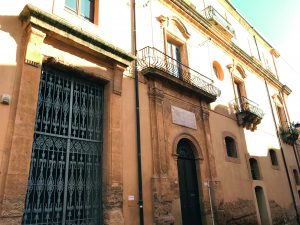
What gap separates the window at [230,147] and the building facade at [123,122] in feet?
0.14

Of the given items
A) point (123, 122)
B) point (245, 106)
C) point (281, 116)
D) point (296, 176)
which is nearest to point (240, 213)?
point (245, 106)

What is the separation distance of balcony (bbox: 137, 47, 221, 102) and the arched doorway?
2033 mm

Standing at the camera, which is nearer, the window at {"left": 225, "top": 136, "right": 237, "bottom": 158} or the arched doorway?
the arched doorway

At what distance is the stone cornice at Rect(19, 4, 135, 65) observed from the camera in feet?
18.5

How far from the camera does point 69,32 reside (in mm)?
6270

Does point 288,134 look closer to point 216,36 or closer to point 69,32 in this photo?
point 216,36

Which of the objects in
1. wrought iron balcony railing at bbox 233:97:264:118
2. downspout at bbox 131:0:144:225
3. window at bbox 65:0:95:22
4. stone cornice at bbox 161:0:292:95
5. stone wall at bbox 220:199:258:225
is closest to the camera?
downspout at bbox 131:0:144:225

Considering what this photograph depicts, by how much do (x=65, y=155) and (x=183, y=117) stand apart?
14.6 feet

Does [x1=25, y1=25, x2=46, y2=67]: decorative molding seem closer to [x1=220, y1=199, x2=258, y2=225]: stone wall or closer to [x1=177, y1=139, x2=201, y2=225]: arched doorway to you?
[x1=177, y1=139, x2=201, y2=225]: arched doorway

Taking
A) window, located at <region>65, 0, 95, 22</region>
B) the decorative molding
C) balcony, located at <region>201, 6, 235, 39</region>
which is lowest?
the decorative molding

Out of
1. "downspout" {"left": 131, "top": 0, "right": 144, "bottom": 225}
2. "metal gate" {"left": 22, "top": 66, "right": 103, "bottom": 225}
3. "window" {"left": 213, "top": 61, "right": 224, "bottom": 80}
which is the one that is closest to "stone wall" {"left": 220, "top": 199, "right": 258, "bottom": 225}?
"downspout" {"left": 131, "top": 0, "right": 144, "bottom": 225}

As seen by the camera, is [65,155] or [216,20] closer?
[65,155]

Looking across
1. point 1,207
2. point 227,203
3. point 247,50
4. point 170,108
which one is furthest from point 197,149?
point 247,50

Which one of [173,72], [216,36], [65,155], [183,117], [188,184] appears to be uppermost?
[216,36]
